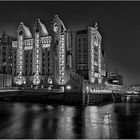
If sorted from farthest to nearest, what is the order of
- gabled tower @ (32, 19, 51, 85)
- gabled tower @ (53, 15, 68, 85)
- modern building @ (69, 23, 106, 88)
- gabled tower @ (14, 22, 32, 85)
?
modern building @ (69, 23, 106, 88) < gabled tower @ (14, 22, 32, 85) < gabled tower @ (32, 19, 51, 85) < gabled tower @ (53, 15, 68, 85)

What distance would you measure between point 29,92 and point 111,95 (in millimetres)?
60831

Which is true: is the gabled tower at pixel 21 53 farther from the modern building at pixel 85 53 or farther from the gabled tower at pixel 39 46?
the modern building at pixel 85 53

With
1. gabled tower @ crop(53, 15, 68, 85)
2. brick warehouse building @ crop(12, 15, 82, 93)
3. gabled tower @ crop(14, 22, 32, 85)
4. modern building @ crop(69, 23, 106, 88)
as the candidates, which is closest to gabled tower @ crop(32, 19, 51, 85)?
brick warehouse building @ crop(12, 15, 82, 93)

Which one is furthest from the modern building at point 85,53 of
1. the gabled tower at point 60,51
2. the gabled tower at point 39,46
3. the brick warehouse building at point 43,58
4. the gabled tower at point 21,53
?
the gabled tower at point 21,53

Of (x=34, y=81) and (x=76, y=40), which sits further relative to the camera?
(x=76, y=40)

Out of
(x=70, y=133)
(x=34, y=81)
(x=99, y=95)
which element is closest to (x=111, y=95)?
(x=99, y=95)

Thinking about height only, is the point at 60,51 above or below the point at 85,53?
below

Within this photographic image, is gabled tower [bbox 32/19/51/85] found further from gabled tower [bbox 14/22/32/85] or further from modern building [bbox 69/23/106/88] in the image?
modern building [bbox 69/23/106/88]

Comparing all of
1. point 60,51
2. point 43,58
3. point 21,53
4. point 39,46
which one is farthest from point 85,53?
point 21,53

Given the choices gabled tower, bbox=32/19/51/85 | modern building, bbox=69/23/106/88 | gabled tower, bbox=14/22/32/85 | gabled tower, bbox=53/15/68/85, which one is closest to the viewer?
gabled tower, bbox=53/15/68/85

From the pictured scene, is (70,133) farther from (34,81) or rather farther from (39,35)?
(39,35)

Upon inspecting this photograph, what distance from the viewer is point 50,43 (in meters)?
109

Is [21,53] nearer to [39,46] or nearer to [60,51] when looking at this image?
[39,46]

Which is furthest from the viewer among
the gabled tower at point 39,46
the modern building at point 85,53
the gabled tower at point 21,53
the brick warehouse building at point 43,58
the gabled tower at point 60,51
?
the modern building at point 85,53
